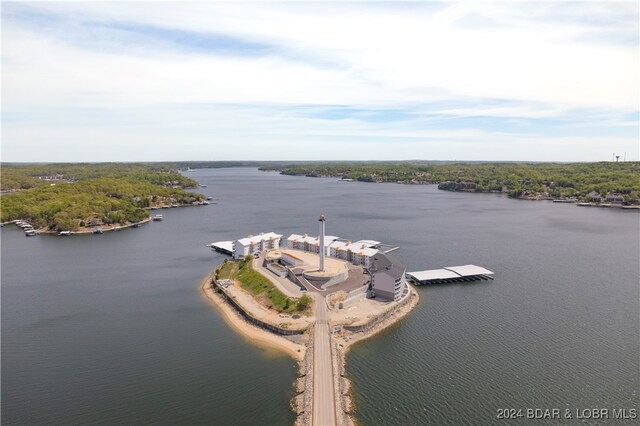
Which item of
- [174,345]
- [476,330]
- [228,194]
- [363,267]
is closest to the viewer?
[174,345]

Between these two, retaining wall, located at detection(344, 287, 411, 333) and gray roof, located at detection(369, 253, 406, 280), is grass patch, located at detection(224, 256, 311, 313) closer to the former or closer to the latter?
retaining wall, located at detection(344, 287, 411, 333)

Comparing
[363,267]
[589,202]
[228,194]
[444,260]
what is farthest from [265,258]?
[589,202]

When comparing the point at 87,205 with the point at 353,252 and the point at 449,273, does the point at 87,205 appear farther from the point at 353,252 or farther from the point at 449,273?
the point at 449,273

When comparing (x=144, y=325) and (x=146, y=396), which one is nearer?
(x=146, y=396)

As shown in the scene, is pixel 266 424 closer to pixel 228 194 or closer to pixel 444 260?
pixel 444 260

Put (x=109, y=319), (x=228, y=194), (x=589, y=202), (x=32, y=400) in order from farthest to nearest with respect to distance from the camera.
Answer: (x=228, y=194)
(x=589, y=202)
(x=109, y=319)
(x=32, y=400)

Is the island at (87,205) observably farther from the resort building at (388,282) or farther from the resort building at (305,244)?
the resort building at (388,282)
